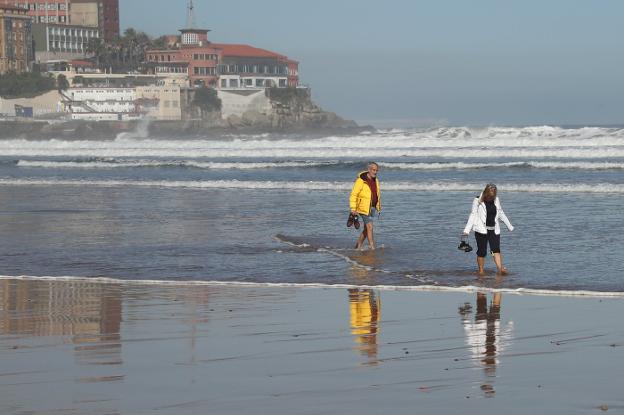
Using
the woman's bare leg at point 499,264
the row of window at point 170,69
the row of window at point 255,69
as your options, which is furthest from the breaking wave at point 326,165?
the row of window at point 255,69

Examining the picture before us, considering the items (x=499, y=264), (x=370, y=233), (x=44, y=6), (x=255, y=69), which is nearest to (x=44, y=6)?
(x=44, y=6)

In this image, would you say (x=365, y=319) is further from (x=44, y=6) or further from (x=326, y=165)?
(x=44, y=6)

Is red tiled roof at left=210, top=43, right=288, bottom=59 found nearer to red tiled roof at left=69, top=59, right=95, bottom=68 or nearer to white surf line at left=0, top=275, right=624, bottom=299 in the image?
red tiled roof at left=69, top=59, right=95, bottom=68

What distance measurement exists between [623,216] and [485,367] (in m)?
14.0

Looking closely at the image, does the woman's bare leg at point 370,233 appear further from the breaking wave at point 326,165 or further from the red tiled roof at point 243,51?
the red tiled roof at point 243,51

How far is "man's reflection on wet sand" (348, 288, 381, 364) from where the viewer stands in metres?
8.41

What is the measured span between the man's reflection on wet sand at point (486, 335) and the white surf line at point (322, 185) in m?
17.6

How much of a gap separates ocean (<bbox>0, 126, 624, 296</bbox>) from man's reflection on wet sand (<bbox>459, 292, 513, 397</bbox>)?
160 centimetres

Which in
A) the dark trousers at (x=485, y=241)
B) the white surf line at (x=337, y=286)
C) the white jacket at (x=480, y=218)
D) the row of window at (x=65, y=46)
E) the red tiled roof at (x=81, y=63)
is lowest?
the white surf line at (x=337, y=286)

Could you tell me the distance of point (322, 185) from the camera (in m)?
32.2

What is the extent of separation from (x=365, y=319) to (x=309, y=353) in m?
1.82

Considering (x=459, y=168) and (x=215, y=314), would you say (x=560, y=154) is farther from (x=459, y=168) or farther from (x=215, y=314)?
(x=215, y=314)

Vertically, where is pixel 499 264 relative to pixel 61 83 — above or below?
below

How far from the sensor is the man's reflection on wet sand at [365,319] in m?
8.41
